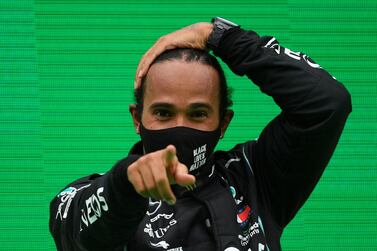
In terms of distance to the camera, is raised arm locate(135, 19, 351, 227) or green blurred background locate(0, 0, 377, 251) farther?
green blurred background locate(0, 0, 377, 251)

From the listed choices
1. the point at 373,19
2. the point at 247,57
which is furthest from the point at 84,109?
the point at 247,57

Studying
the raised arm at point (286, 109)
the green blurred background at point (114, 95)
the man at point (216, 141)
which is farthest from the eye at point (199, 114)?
the green blurred background at point (114, 95)

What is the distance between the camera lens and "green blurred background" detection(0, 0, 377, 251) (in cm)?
280

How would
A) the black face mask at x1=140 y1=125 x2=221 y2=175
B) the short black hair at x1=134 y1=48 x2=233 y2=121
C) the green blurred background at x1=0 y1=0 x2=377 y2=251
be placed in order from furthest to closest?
the green blurred background at x1=0 y1=0 x2=377 y2=251, the short black hair at x1=134 y1=48 x2=233 y2=121, the black face mask at x1=140 y1=125 x2=221 y2=175

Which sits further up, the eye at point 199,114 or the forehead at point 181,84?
the forehead at point 181,84

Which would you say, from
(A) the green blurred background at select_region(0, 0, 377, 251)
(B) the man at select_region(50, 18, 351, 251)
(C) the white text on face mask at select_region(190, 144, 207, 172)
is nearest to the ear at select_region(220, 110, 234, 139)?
(B) the man at select_region(50, 18, 351, 251)

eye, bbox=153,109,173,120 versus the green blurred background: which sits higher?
eye, bbox=153,109,173,120

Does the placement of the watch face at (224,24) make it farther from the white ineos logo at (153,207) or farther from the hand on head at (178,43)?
the white ineos logo at (153,207)

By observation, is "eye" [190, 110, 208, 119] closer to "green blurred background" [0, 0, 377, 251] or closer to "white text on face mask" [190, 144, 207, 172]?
"white text on face mask" [190, 144, 207, 172]

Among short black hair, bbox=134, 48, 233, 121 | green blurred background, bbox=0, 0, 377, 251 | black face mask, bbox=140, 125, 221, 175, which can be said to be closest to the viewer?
black face mask, bbox=140, 125, 221, 175

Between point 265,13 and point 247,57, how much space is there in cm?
119

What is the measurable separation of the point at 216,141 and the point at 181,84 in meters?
0.14

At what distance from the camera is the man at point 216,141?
1.63m

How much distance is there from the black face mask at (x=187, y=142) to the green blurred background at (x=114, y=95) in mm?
1107
